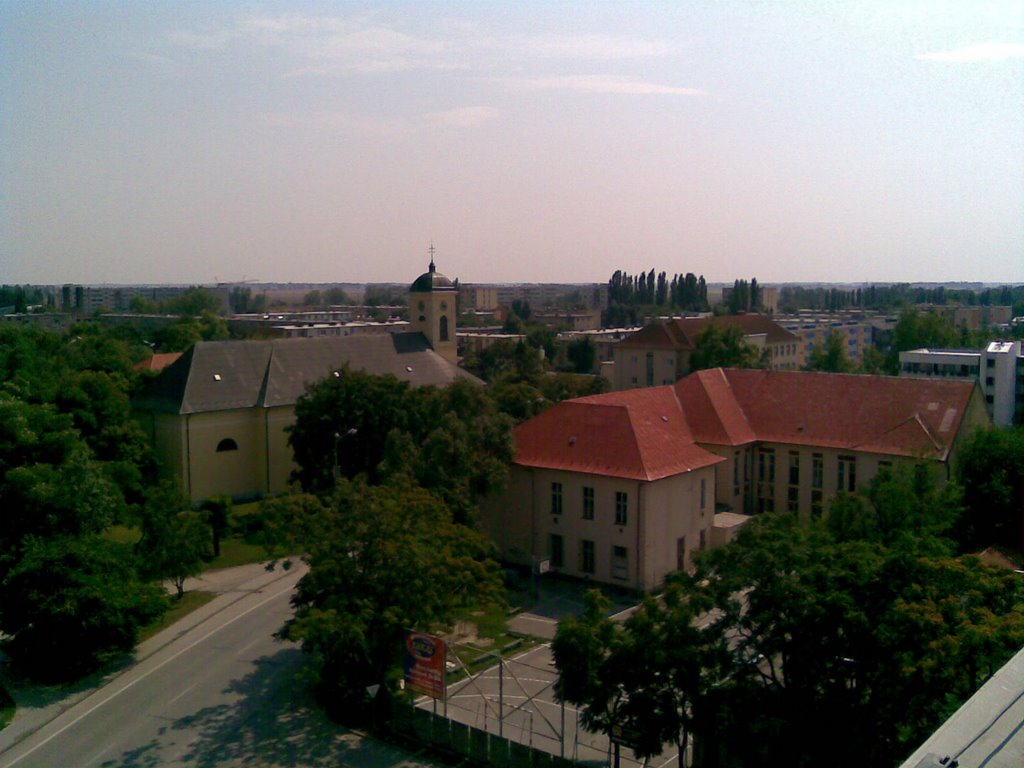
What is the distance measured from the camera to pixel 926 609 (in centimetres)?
1396

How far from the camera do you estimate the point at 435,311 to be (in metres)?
48.8

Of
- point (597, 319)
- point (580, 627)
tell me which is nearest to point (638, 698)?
point (580, 627)

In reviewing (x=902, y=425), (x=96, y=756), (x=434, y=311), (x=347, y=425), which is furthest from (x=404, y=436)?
→ (x=434, y=311)

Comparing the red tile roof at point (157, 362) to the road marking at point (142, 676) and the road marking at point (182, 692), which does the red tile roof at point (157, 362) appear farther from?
the road marking at point (182, 692)

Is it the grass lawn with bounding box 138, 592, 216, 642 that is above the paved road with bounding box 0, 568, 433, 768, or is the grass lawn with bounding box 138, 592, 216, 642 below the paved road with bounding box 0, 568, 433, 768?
below

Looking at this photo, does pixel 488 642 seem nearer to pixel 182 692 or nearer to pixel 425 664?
pixel 425 664

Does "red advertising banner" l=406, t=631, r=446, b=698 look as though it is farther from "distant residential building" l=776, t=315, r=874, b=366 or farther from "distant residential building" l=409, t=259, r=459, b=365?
"distant residential building" l=776, t=315, r=874, b=366

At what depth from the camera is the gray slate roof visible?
38250 millimetres

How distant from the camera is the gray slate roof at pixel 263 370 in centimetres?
3825

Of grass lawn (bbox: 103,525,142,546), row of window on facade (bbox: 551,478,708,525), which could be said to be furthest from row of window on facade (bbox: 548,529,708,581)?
grass lawn (bbox: 103,525,142,546)

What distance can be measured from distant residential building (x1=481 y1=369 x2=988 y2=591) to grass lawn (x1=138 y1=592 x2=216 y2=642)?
8.80 metres

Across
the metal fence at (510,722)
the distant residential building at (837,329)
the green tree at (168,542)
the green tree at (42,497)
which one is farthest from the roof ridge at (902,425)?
the distant residential building at (837,329)

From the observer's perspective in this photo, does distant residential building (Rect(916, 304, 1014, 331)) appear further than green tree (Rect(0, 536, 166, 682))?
Yes

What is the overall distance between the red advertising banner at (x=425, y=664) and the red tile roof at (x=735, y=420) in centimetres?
1082
